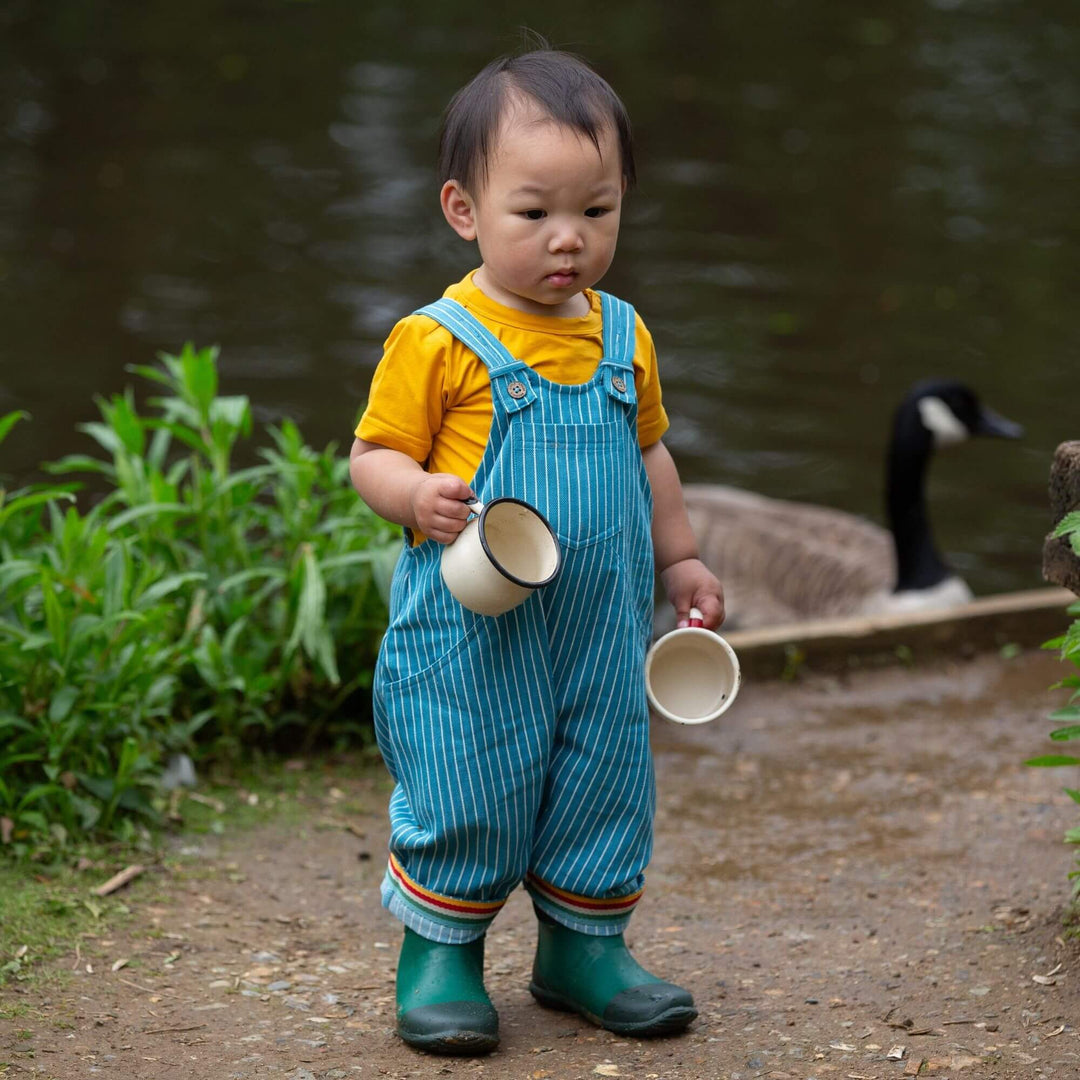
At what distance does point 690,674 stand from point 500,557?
0.44 metres

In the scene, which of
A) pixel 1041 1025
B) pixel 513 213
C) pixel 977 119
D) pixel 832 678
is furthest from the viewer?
pixel 977 119

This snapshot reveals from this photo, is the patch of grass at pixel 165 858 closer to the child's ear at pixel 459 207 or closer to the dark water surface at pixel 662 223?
the child's ear at pixel 459 207

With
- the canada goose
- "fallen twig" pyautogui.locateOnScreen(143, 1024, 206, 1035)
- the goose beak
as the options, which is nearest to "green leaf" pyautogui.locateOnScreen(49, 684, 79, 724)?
"fallen twig" pyautogui.locateOnScreen(143, 1024, 206, 1035)

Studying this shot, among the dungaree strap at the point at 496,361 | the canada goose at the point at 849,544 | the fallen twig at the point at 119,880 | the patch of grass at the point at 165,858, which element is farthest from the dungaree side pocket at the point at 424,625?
the canada goose at the point at 849,544

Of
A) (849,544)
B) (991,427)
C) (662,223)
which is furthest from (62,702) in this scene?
(662,223)

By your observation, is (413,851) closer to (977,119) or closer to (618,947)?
(618,947)

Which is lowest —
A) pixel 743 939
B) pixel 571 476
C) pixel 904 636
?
pixel 743 939

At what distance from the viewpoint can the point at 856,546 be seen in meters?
6.99

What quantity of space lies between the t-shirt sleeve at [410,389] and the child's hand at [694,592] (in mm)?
510

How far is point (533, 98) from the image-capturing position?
7.96 feet

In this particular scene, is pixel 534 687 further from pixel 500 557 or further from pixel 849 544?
pixel 849 544

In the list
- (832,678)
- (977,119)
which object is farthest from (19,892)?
(977,119)

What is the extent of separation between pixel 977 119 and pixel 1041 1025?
12585 mm

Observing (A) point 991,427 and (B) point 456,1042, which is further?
(A) point 991,427
